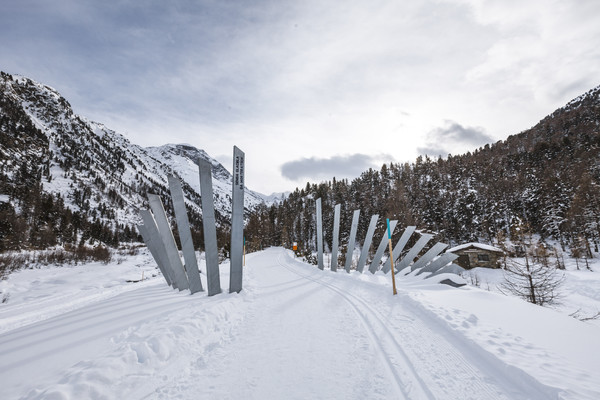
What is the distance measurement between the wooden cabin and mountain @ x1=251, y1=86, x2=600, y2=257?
2506 mm

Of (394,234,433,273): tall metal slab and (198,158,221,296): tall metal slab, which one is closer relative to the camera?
(198,158,221,296): tall metal slab

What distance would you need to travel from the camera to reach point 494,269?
32312 millimetres

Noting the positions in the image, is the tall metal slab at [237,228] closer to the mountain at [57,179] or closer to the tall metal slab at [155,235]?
the tall metal slab at [155,235]

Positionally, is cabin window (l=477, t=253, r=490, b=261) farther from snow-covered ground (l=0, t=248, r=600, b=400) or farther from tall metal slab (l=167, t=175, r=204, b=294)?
tall metal slab (l=167, t=175, r=204, b=294)

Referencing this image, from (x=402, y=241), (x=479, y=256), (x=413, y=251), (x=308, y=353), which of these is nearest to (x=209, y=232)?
(x=308, y=353)

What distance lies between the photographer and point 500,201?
53.5 meters

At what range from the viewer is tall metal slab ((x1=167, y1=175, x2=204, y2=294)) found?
8883 millimetres

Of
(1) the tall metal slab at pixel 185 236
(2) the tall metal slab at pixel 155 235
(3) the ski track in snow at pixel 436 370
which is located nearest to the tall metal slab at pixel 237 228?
(1) the tall metal slab at pixel 185 236

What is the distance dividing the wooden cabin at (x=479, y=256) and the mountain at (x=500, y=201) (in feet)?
8.22

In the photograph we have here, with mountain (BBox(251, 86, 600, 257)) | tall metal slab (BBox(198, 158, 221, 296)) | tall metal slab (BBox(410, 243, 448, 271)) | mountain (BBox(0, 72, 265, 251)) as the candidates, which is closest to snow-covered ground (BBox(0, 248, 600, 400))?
tall metal slab (BBox(198, 158, 221, 296))

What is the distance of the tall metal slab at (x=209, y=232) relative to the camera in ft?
29.0

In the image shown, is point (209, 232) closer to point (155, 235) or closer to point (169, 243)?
point (169, 243)

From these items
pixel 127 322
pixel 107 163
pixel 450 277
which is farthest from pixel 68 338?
pixel 107 163

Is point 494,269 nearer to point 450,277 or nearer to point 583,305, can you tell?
point 583,305
